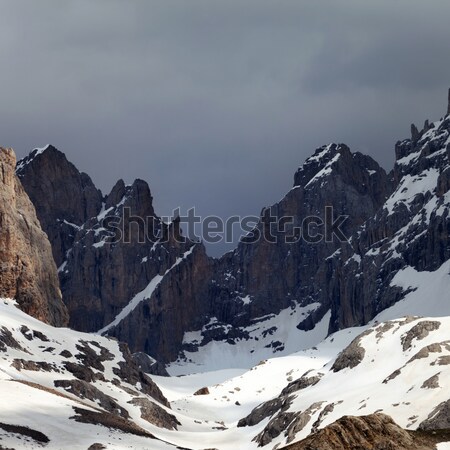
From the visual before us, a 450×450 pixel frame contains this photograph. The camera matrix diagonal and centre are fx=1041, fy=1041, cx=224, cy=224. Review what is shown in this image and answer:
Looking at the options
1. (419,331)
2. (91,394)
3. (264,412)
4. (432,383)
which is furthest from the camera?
(264,412)

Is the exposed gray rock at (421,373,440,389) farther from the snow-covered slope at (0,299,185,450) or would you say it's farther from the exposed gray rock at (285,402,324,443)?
the snow-covered slope at (0,299,185,450)

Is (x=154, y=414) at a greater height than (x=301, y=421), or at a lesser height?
greater

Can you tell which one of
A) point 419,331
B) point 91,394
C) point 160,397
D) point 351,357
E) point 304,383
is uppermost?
point 160,397

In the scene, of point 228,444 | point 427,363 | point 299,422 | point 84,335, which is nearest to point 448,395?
point 427,363

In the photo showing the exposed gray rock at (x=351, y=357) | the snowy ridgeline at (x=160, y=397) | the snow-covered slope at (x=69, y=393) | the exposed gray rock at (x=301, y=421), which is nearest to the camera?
the snow-covered slope at (x=69, y=393)

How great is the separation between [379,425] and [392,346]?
84.3 meters

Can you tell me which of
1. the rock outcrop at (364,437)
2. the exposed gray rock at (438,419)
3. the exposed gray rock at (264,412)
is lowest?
the rock outcrop at (364,437)

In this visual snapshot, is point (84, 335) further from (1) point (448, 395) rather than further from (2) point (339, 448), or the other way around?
(2) point (339, 448)

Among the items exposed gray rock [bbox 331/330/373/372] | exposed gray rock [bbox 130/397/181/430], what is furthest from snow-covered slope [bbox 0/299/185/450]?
exposed gray rock [bbox 331/330/373/372]

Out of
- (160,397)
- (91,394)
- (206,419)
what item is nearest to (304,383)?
(91,394)

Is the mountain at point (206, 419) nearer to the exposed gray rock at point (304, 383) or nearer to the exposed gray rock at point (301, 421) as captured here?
the exposed gray rock at point (301, 421)

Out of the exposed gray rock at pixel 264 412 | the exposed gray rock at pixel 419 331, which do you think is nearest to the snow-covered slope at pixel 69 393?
the exposed gray rock at pixel 264 412

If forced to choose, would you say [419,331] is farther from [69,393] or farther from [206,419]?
[206,419]

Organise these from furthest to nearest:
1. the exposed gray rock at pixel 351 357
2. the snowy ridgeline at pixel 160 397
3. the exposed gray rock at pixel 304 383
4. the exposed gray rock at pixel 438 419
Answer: the exposed gray rock at pixel 304 383, the exposed gray rock at pixel 351 357, the exposed gray rock at pixel 438 419, the snowy ridgeline at pixel 160 397
